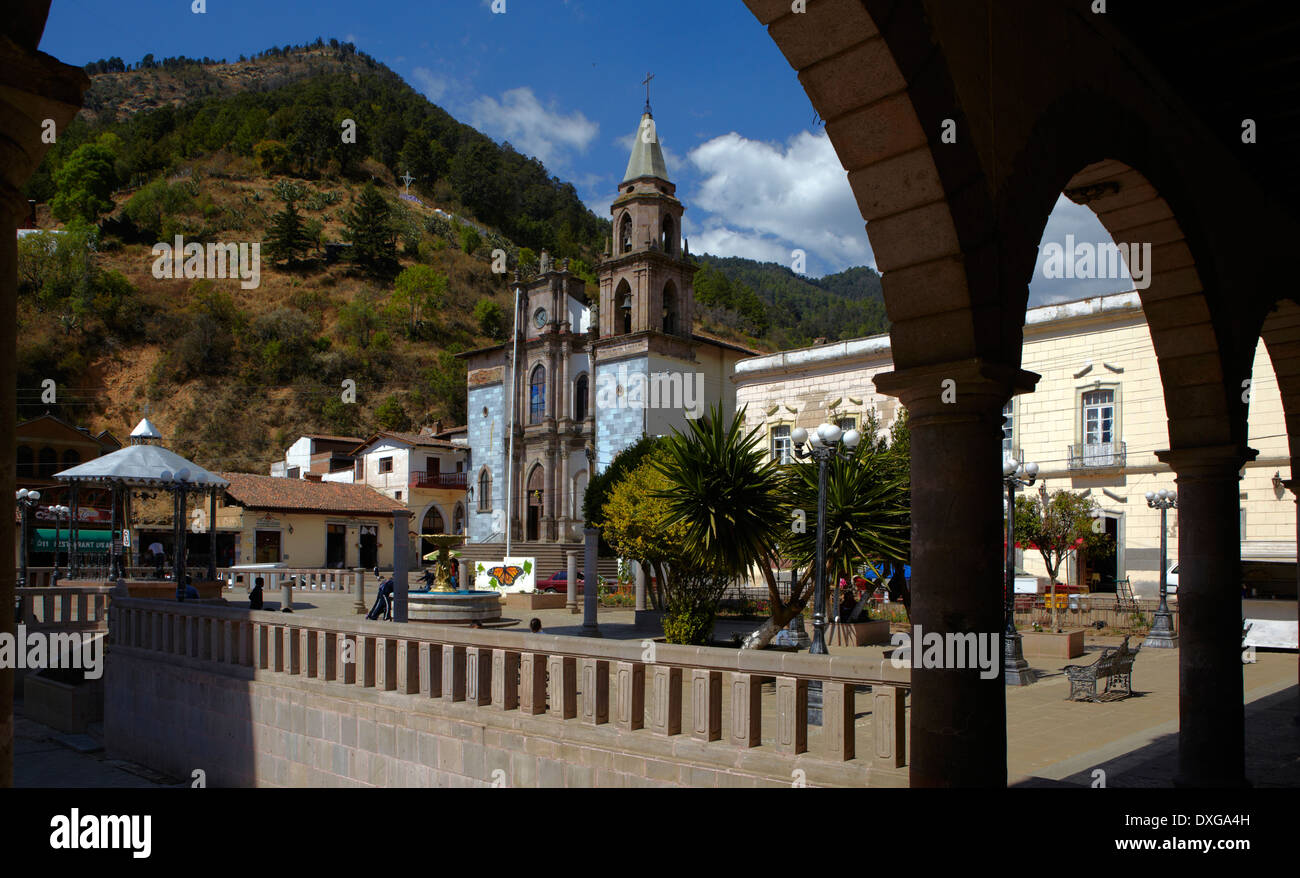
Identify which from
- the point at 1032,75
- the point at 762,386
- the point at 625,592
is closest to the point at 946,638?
the point at 1032,75

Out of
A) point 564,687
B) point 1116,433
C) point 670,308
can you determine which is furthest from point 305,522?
point 564,687

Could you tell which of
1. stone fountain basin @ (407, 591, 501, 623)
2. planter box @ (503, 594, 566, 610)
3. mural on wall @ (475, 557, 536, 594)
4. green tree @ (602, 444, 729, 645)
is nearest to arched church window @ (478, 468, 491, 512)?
mural on wall @ (475, 557, 536, 594)

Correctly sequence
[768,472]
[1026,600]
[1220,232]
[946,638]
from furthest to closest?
[1026,600]
[768,472]
[1220,232]
[946,638]

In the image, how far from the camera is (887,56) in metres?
3.59

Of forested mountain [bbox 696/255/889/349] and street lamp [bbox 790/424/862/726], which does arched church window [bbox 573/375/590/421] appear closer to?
forested mountain [bbox 696/255/889/349]

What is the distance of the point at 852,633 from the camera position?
1681 centimetres

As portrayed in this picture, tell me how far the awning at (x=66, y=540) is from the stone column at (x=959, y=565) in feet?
102

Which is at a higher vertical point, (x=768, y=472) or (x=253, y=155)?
(x=253, y=155)

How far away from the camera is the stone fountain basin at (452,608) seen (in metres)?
13.0

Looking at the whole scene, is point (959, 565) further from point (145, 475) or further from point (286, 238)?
point (286, 238)

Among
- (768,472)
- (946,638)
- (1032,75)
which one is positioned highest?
(1032,75)

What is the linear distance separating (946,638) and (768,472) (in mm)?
6962
